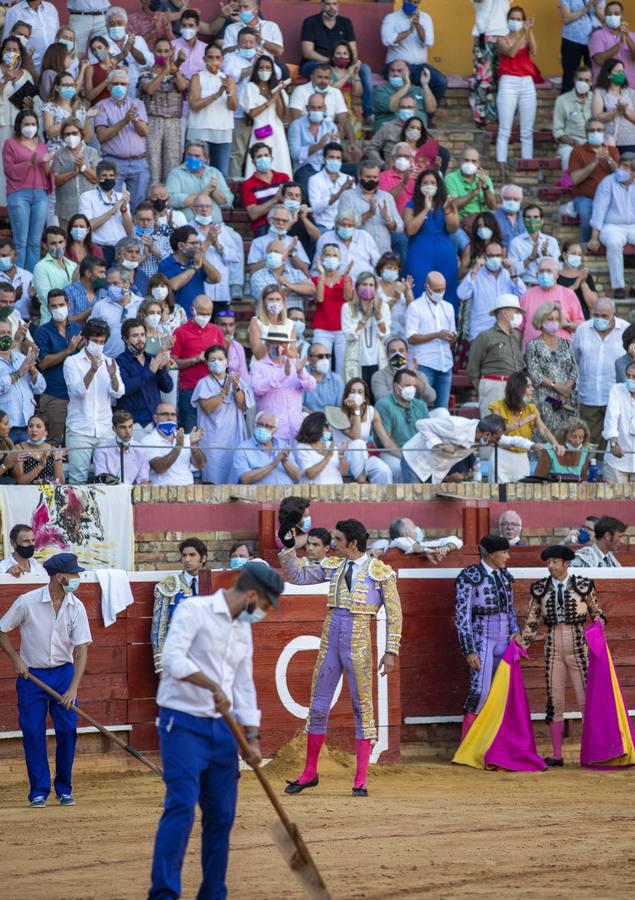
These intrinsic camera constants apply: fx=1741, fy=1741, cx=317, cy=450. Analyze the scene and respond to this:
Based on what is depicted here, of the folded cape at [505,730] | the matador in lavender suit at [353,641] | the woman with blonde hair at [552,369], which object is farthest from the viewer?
the woman with blonde hair at [552,369]

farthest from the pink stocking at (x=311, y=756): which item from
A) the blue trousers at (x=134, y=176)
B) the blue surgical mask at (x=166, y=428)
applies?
the blue trousers at (x=134, y=176)

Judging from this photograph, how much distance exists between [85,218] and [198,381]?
77.2 inches

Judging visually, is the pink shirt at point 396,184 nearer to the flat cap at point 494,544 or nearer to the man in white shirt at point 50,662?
the flat cap at point 494,544

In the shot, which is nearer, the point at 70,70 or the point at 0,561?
the point at 0,561

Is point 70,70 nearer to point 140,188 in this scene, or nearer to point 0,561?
point 140,188

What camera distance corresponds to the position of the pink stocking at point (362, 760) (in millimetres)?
10172

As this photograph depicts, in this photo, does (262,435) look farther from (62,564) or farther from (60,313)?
(62,564)

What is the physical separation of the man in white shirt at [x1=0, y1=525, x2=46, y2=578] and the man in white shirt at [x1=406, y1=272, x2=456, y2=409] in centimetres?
425

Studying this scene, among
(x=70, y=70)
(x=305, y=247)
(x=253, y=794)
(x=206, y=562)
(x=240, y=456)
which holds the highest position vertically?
(x=70, y=70)

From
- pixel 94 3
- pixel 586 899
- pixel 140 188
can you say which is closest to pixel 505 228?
pixel 140 188

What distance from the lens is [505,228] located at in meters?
16.5

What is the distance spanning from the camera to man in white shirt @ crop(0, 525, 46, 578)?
11320 millimetres

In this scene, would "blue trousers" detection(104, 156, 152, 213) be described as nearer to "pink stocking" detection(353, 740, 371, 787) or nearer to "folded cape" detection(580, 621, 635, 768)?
"folded cape" detection(580, 621, 635, 768)

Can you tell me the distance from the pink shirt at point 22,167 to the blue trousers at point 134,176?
1019mm
